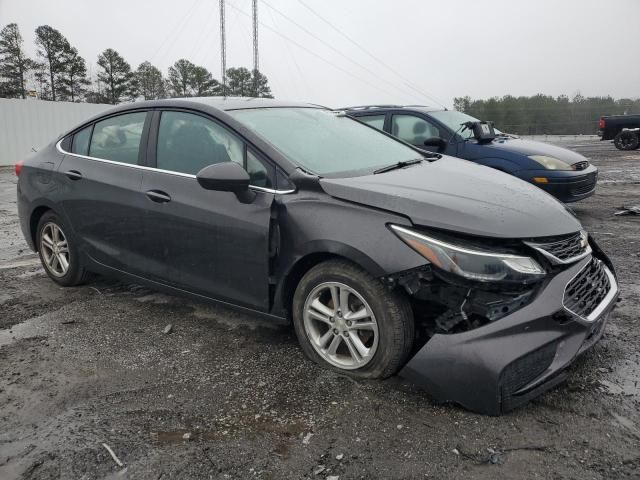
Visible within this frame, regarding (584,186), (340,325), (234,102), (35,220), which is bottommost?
(340,325)

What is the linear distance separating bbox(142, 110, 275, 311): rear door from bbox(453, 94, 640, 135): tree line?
36655mm

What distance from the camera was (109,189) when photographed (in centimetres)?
395

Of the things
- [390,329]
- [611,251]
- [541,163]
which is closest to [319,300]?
[390,329]

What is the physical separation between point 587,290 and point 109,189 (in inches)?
128

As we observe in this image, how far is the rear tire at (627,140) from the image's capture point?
62.8 ft

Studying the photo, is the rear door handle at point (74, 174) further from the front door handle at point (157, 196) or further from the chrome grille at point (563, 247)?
the chrome grille at point (563, 247)

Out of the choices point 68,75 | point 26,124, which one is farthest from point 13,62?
point 26,124

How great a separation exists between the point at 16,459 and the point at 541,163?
250 inches

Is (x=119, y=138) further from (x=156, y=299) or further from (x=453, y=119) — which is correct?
(x=453, y=119)

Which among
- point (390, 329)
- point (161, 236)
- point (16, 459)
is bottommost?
point (16, 459)

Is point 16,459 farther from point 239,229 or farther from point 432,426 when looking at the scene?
point 432,426

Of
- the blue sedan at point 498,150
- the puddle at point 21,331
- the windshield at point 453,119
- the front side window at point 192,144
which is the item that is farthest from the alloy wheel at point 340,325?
the windshield at point 453,119

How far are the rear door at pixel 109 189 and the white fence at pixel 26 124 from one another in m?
18.3

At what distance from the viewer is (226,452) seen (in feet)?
7.66
